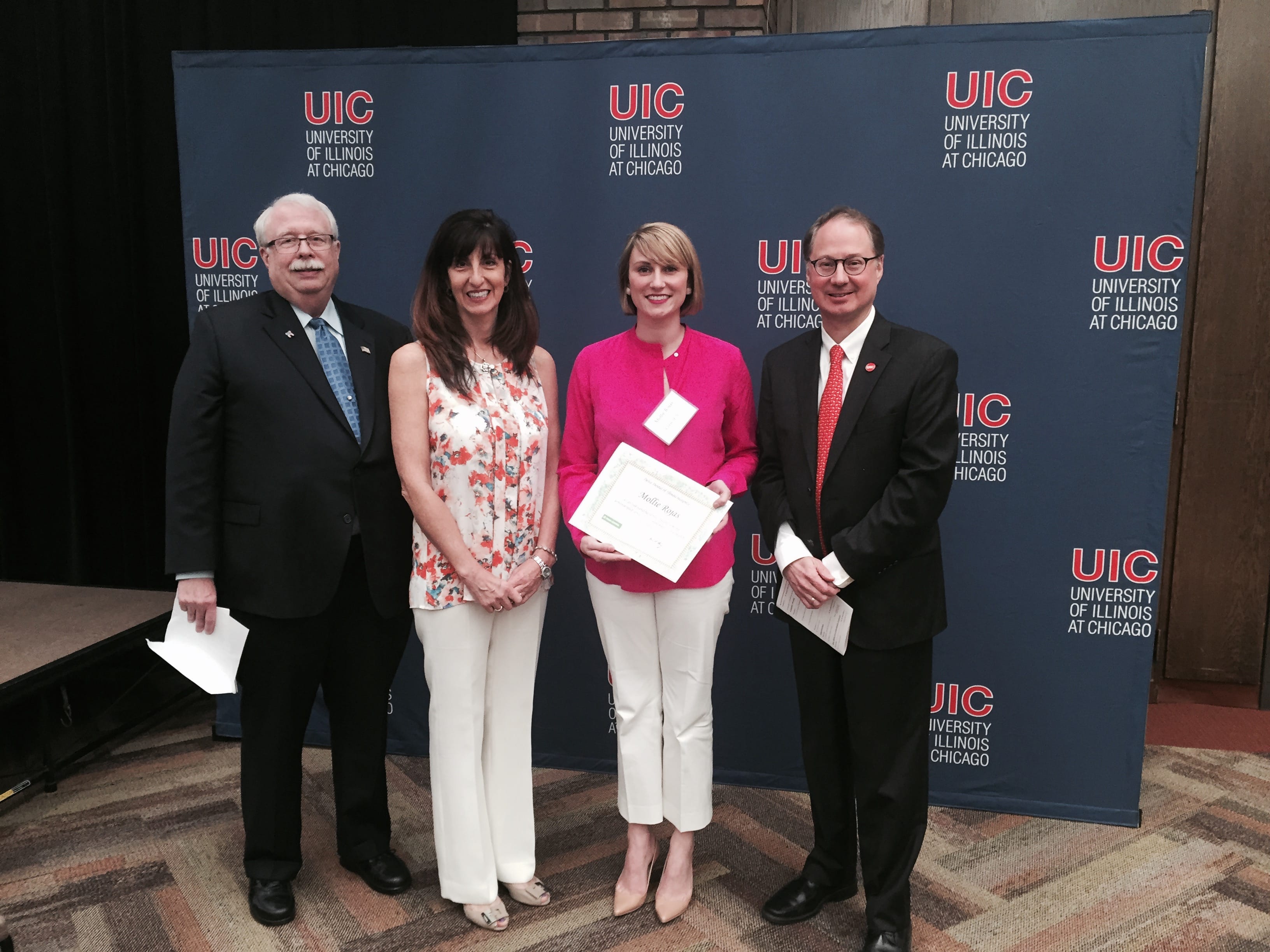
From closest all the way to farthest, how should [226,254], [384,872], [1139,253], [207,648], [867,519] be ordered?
[867,519] < [207,648] < [384,872] < [1139,253] < [226,254]

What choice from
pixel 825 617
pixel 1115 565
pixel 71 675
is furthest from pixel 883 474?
pixel 71 675

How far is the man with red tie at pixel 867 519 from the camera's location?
197 cm

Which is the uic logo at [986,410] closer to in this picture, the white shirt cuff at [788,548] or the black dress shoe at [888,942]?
the white shirt cuff at [788,548]

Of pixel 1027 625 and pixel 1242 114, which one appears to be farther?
pixel 1242 114

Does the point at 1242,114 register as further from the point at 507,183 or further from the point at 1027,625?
the point at 507,183

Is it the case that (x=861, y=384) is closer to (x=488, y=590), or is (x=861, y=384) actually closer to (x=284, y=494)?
(x=488, y=590)

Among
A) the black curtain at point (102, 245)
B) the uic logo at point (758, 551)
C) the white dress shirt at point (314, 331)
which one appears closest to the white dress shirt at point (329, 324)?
the white dress shirt at point (314, 331)

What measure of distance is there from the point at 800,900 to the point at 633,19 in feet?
10.5

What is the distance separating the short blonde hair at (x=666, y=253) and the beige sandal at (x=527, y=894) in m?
1.53

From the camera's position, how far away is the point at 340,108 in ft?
9.93

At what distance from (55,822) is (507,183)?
8.19ft

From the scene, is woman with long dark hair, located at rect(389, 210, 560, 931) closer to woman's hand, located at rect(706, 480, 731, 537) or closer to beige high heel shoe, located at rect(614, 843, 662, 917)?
beige high heel shoe, located at rect(614, 843, 662, 917)

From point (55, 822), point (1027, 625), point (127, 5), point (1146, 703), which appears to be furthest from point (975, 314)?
point (127, 5)

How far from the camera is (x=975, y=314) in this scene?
275 centimetres
